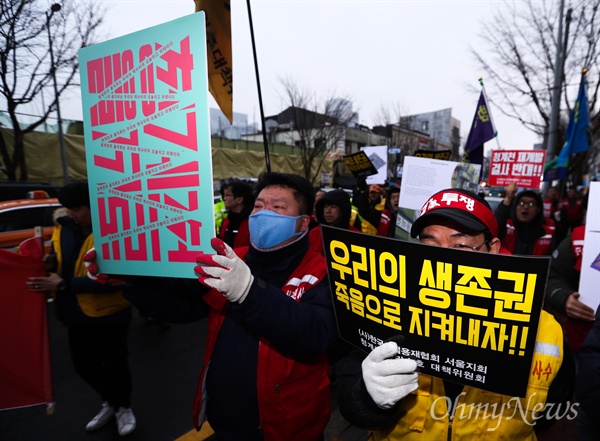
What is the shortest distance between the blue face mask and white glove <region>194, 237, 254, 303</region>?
551 mm

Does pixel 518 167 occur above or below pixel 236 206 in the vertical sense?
above

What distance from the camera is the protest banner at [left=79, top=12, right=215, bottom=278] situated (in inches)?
52.3

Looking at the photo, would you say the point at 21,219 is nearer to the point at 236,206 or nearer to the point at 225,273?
the point at 236,206

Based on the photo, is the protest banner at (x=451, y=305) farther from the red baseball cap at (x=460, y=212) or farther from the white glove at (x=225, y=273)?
the red baseball cap at (x=460, y=212)

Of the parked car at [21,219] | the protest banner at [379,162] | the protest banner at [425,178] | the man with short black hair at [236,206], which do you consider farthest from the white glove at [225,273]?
the parked car at [21,219]

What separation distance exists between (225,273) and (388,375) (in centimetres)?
67

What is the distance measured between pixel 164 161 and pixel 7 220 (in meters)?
6.59

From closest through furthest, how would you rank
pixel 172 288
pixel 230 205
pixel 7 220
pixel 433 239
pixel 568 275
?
pixel 433 239, pixel 172 288, pixel 568 275, pixel 230 205, pixel 7 220

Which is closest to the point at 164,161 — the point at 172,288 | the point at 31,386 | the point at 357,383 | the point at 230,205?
the point at 172,288

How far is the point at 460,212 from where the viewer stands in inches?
58.7

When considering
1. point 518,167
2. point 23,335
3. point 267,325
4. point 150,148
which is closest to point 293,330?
point 267,325

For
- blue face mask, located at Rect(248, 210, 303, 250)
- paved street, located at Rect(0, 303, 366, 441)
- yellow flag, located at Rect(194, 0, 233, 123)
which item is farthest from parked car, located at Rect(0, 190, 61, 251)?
blue face mask, located at Rect(248, 210, 303, 250)

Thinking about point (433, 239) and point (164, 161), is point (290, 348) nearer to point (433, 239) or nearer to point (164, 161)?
point (433, 239)

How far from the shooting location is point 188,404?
3.36 metres
